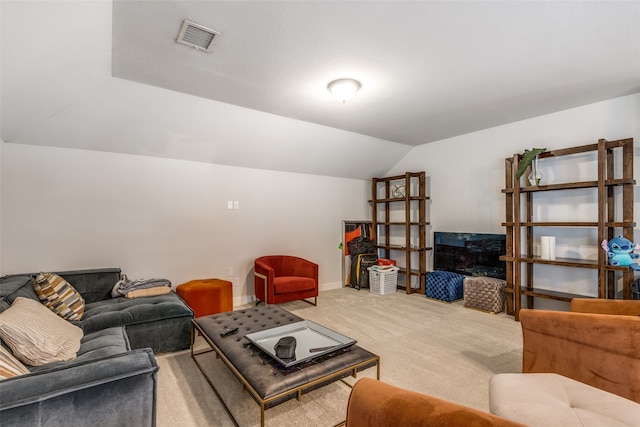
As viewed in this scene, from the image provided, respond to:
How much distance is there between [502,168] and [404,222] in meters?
1.81

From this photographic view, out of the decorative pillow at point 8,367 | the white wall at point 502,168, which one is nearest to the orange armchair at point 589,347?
the white wall at point 502,168

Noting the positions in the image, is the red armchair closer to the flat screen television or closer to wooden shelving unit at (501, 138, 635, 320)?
the flat screen television

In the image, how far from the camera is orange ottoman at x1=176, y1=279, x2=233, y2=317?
3650mm

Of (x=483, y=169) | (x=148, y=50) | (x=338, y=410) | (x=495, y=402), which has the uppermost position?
(x=148, y=50)

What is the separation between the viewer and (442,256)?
5.05 metres

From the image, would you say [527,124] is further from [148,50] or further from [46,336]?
[46,336]

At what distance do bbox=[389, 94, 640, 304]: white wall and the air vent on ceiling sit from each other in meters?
4.07

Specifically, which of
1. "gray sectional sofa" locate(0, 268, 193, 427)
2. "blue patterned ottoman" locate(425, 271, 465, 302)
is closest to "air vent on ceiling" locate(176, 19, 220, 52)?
"gray sectional sofa" locate(0, 268, 193, 427)

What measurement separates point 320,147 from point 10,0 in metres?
3.63

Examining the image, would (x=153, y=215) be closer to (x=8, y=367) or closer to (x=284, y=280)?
(x=284, y=280)

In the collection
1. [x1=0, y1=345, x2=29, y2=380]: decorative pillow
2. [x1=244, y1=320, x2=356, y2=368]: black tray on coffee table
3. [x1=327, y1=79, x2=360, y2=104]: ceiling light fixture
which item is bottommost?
[x1=244, y1=320, x2=356, y2=368]: black tray on coffee table

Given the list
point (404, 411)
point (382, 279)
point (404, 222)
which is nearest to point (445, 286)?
point (382, 279)

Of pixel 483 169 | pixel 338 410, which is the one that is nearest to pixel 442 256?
pixel 483 169

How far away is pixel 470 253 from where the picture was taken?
15.3ft
